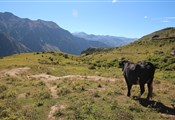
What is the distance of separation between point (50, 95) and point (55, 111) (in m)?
5.42

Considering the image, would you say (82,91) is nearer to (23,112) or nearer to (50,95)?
(50,95)

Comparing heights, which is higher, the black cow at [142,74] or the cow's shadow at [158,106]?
the black cow at [142,74]

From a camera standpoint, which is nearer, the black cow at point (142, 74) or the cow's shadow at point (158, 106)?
A: the cow's shadow at point (158, 106)

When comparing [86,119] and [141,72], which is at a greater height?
[141,72]

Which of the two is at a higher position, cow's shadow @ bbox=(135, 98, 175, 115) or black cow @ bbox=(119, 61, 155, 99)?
black cow @ bbox=(119, 61, 155, 99)

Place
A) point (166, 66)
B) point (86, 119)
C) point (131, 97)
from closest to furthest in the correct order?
1. point (86, 119)
2. point (131, 97)
3. point (166, 66)

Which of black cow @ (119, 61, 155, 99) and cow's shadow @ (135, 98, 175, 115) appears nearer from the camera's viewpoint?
cow's shadow @ (135, 98, 175, 115)

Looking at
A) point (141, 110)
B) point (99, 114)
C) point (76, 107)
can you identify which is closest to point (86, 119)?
point (99, 114)

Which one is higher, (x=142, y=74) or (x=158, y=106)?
(x=142, y=74)

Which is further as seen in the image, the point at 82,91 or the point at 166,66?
the point at 166,66

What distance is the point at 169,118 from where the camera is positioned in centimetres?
1631

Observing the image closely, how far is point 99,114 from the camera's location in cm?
1680

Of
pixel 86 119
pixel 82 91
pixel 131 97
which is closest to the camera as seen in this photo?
pixel 86 119

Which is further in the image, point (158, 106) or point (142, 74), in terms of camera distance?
point (142, 74)
